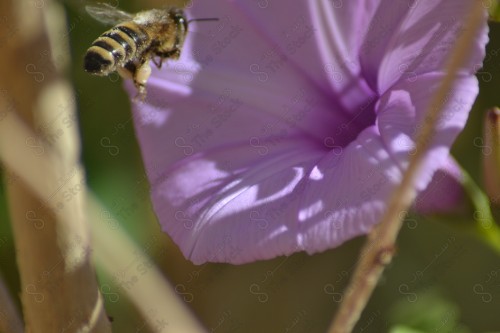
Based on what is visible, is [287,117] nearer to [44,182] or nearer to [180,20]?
[180,20]

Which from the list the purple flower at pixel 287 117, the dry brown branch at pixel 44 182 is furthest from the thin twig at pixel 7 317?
the purple flower at pixel 287 117

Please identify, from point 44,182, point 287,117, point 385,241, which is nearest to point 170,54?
point 287,117

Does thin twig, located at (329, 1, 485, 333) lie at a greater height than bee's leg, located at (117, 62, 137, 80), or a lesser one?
greater

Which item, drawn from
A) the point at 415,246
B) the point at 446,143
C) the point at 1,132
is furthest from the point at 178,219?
the point at 415,246

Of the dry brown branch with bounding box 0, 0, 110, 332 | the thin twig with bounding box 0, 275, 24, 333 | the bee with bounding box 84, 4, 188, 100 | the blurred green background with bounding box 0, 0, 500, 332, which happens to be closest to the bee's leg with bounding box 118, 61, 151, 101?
the bee with bounding box 84, 4, 188, 100

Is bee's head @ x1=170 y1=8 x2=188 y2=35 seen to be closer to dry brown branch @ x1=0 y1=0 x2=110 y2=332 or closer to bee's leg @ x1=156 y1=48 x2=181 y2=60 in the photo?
bee's leg @ x1=156 y1=48 x2=181 y2=60

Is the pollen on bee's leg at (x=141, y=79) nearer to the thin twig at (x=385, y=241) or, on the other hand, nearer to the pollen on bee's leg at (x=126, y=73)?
the pollen on bee's leg at (x=126, y=73)
